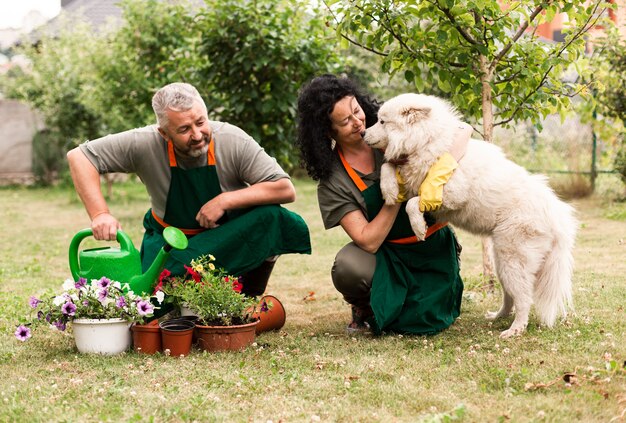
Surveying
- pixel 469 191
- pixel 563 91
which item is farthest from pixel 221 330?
pixel 563 91

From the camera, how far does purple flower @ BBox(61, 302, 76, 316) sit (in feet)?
10.9

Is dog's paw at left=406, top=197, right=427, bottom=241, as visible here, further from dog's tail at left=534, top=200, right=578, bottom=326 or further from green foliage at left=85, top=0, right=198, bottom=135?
green foliage at left=85, top=0, right=198, bottom=135

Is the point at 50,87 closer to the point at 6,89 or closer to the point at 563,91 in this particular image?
the point at 6,89

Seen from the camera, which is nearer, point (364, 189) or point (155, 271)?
point (155, 271)

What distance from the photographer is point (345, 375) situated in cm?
307

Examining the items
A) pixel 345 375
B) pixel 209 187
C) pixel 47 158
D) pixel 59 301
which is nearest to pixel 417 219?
pixel 345 375

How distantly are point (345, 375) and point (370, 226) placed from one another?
0.94m

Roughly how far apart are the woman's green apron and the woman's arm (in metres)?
0.09

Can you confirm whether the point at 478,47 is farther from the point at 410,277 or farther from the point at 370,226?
the point at 410,277

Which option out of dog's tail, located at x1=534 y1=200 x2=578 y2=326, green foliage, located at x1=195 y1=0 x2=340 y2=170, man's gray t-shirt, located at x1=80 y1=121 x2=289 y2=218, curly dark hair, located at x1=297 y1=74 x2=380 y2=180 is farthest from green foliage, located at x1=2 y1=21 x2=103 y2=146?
dog's tail, located at x1=534 y1=200 x2=578 y2=326

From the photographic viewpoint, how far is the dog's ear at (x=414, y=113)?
3.55m

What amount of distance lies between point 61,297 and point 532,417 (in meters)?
2.20

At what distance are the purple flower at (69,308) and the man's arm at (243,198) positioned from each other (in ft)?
2.66

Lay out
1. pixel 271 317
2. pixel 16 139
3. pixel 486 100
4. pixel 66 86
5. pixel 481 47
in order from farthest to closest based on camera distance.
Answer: pixel 16 139, pixel 66 86, pixel 486 100, pixel 481 47, pixel 271 317
